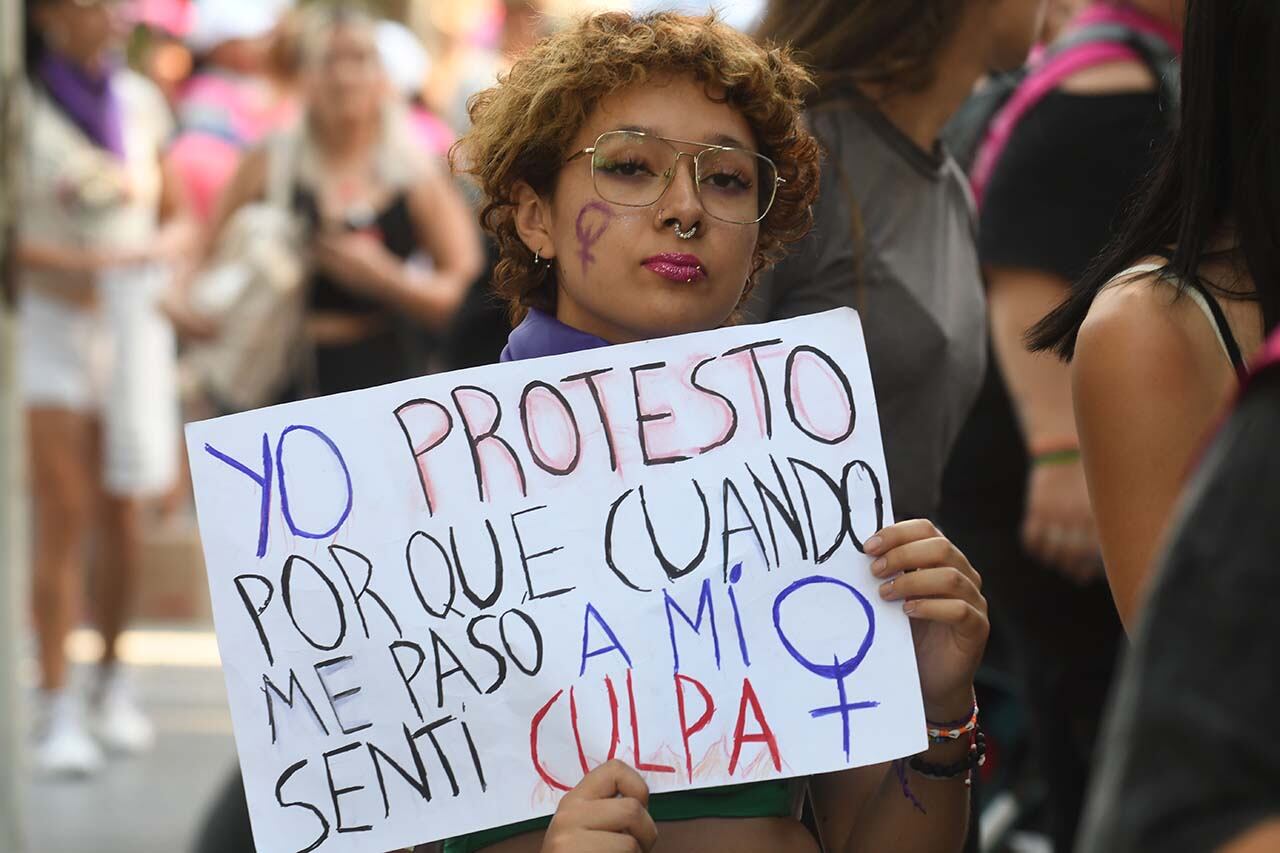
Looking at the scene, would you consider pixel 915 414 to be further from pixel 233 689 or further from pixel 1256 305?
pixel 233 689

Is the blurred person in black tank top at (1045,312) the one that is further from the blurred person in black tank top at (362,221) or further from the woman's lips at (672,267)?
the blurred person in black tank top at (362,221)

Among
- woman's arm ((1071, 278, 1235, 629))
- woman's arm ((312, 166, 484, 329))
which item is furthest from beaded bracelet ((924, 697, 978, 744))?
woman's arm ((312, 166, 484, 329))

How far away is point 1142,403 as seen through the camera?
5.71ft

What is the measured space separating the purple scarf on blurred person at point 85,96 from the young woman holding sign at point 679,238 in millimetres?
4074

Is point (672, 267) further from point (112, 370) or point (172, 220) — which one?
point (172, 220)

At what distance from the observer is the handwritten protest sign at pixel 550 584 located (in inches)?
69.2

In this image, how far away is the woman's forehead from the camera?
6.43 ft

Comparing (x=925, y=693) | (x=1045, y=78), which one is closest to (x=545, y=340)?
(x=925, y=693)

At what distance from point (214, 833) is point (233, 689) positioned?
151cm

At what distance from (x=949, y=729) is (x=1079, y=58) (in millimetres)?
1645

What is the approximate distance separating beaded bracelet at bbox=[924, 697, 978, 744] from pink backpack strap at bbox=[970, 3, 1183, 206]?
1.56m

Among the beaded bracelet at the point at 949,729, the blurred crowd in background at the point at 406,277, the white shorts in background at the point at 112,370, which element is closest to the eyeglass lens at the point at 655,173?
the blurred crowd in background at the point at 406,277

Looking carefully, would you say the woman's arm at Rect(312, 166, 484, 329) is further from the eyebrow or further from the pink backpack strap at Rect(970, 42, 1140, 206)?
the eyebrow

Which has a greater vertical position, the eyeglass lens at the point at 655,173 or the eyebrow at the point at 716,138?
the eyebrow at the point at 716,138
